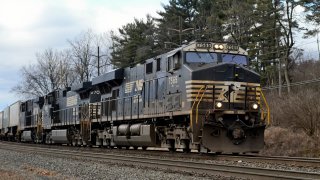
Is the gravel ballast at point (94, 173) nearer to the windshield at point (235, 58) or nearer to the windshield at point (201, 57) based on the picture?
the windshield at point (201, 57)

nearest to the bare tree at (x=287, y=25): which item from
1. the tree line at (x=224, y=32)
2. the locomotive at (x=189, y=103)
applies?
the tree line at (x=224, y=32)

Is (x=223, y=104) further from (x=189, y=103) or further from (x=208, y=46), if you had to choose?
(x=208, y=46)

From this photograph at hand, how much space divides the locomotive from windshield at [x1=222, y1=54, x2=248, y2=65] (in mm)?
17

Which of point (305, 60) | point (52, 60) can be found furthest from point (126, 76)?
point (52, 60)

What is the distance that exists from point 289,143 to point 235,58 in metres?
5.39

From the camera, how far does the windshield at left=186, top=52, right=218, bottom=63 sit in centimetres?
1397

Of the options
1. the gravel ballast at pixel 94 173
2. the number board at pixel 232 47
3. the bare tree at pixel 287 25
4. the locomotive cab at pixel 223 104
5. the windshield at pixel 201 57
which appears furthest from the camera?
the bare tree at pixel 287 25

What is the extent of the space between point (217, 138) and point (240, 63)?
290cm

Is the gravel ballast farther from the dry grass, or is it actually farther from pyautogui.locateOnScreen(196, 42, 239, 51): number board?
the dry grass

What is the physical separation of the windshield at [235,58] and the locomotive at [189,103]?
17 millimetres

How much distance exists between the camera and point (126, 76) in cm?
1888

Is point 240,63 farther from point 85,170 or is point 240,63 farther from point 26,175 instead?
point 26,175

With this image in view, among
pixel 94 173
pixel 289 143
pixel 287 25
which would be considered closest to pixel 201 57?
pixel 94 173

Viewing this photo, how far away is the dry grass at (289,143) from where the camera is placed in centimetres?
1602
